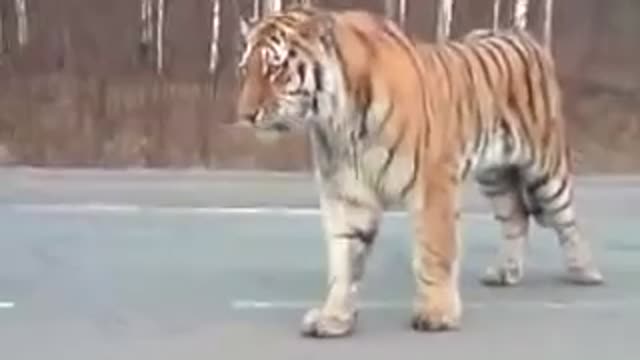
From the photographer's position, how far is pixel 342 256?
33.7 ft

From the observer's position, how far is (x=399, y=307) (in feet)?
36.5

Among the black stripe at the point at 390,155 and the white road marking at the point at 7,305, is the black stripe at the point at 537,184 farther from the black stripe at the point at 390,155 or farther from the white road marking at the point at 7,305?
the white road marking at the point at 7,305

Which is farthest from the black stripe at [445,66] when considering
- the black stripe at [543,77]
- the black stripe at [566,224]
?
the black stripe at [566,224]

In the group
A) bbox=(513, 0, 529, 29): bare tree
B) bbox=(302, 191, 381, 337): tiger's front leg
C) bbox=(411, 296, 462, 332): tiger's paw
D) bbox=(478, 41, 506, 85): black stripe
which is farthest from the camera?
bbox=(513, 0, 529, 29): bare tree

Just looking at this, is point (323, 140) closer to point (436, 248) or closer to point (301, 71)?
point (301, 71)

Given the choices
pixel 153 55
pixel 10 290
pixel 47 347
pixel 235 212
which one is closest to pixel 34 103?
pixel 153 55

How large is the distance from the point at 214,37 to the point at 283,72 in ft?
47.9

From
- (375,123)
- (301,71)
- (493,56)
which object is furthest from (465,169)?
(301,71)

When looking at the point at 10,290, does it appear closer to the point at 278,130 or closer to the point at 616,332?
the point at 278,130

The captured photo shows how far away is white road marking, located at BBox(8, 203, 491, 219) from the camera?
1527 cm

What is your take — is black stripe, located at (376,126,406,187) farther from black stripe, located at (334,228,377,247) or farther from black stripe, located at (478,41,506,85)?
black stripe, located at (478,41,506,85)

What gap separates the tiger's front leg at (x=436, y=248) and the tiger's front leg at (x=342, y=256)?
23 centimetres

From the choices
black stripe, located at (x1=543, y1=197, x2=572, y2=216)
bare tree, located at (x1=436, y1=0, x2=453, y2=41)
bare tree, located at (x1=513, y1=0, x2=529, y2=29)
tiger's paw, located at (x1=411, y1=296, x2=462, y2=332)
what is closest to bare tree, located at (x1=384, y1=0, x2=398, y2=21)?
bare tree, located at (x1=436, y1=0, x2=453, y2=41)

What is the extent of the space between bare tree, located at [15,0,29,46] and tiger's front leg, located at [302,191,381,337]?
14.2m
